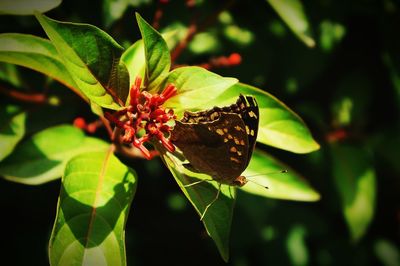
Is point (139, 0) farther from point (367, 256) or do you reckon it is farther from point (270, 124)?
point (367, 256)

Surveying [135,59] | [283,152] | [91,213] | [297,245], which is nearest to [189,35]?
[135,59]

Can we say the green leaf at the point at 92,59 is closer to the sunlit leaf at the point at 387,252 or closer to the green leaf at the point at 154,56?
the green leaf at the point at 154,56

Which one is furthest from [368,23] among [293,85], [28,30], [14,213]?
[14,213]

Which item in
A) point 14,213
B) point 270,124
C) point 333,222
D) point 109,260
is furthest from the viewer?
point 333,222

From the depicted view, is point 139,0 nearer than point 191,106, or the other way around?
point 191,106

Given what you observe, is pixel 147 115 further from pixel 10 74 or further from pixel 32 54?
pixel 10 74

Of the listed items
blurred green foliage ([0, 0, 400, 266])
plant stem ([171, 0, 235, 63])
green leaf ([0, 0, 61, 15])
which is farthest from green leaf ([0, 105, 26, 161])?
plant stem ([171, 0, 235, 63])

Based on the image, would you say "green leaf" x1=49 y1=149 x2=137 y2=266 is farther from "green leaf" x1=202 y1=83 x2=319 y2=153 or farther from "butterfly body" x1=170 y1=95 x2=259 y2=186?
"green leaf" x1=202 y1=83 x2=319 y2=153
